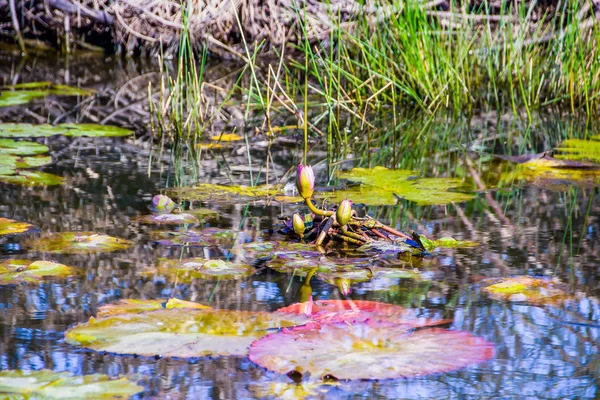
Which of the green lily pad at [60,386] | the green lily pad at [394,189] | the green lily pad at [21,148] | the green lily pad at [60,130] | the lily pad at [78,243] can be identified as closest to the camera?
the green lily pad at [60,386]

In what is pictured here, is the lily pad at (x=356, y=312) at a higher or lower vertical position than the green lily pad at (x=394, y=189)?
lower

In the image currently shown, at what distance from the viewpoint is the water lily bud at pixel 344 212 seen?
2191mm

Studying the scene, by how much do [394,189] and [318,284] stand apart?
37.7 inches

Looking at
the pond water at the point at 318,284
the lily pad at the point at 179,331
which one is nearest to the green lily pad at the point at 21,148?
the pond water at the point at 318,284

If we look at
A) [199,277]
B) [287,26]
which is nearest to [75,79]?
[287,26]

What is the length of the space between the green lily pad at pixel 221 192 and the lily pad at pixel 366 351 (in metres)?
1.16

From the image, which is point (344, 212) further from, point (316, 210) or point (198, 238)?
point (198, 238)

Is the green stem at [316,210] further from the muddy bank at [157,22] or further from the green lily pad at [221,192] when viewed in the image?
the muddy bank at [157,22]

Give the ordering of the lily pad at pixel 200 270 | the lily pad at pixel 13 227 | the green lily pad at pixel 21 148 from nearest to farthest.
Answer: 1. the lily pad at pixel 200 270
2. the lily pad at pixel 13 227
3. the green lily pad at pixel 21 148

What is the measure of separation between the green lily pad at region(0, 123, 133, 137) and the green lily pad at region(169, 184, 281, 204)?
115cm

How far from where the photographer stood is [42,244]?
2.23m

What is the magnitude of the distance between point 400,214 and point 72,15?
521 centimetres

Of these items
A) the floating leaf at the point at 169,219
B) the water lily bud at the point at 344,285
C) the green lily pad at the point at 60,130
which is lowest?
the water lily bud at the point at 344,285

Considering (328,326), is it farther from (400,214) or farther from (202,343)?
(400,214)
